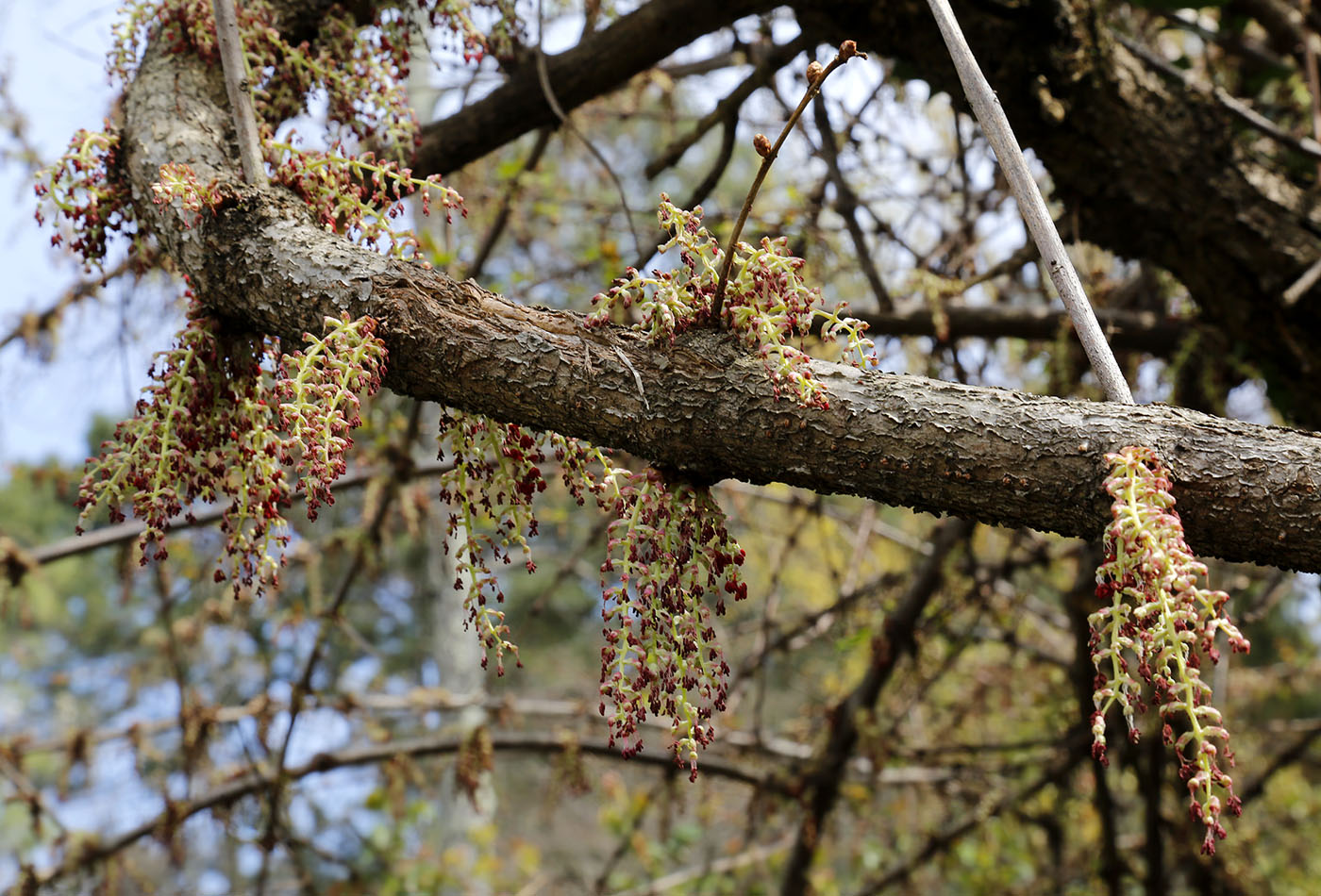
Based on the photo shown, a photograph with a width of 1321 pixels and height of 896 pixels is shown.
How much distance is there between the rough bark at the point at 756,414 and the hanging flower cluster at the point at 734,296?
0.03 metres

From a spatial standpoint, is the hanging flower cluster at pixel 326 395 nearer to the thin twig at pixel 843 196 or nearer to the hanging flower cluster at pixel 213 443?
the hanging flower cluster at pixel 213 443

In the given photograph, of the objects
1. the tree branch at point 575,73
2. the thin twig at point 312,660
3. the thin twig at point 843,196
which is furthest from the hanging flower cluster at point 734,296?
the thin twig at point 843,196

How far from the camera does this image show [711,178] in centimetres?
260

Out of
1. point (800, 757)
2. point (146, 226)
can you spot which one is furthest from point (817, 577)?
point (146, 226)

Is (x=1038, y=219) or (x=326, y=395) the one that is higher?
(x=1038, y=219)

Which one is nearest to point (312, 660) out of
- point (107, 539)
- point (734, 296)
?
point (107, 539)

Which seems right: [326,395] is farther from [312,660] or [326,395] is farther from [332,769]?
[332,769]

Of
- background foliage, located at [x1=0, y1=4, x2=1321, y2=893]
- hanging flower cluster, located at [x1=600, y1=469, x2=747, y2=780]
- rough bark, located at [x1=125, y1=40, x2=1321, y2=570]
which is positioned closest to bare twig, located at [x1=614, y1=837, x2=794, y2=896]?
background foliage, located at [x1=0, y1=4, x2=1321, y2=893]

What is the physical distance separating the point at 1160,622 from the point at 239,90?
135 cm

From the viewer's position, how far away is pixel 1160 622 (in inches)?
35.1

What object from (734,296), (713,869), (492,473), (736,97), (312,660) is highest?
(736,97)

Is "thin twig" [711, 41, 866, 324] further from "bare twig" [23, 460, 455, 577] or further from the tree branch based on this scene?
"bare twig" [23, 460, 455, 577]

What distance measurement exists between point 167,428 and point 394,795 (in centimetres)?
259

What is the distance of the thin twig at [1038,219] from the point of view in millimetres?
1076
